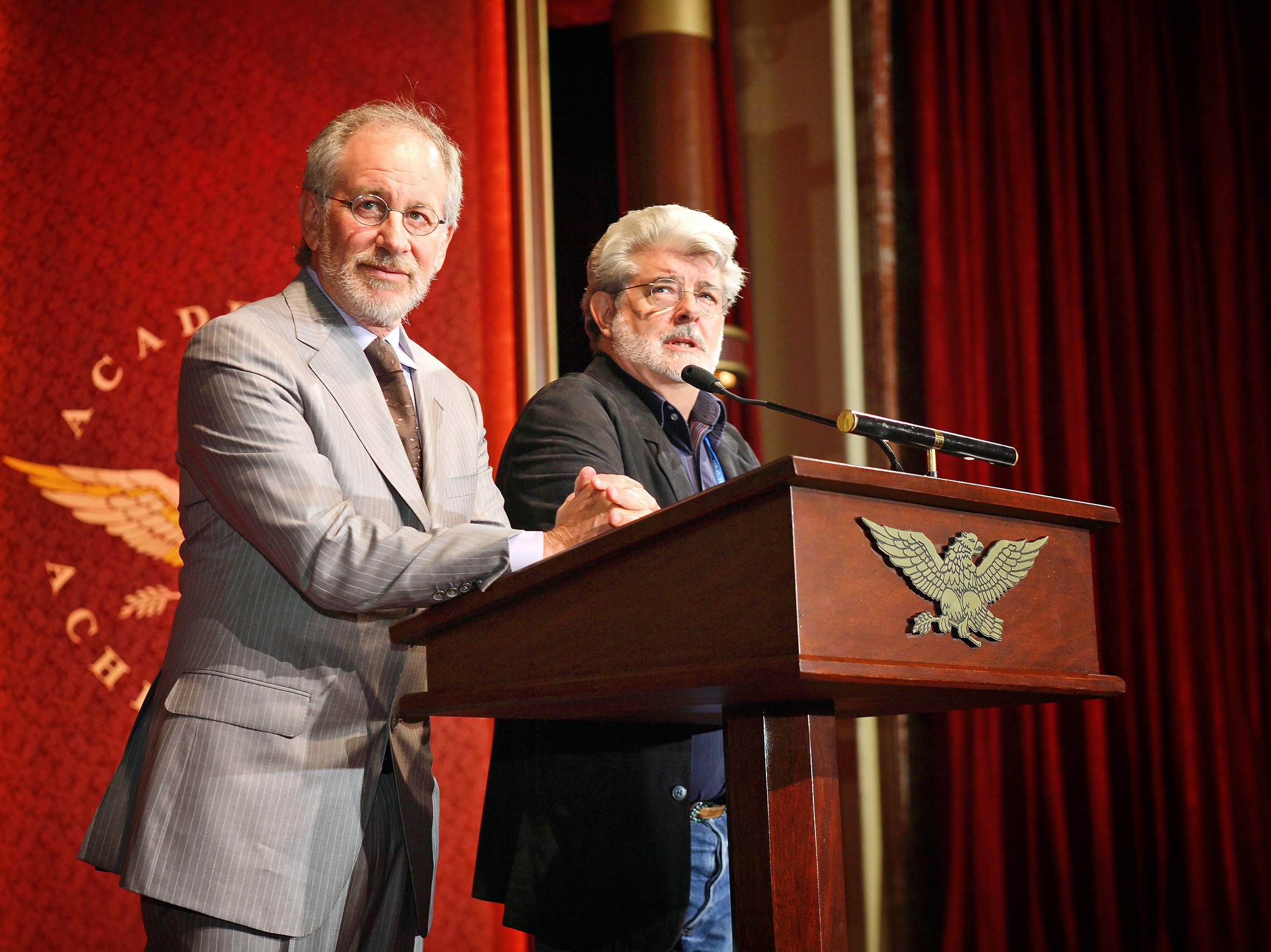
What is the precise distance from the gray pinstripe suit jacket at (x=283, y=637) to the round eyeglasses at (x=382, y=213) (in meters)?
0.20

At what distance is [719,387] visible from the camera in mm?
1438

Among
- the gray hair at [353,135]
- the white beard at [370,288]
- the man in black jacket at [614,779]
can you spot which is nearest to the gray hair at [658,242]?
the man in black jacket at [614,779]

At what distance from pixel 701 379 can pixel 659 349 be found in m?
0.60

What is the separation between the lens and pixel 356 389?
144 centimetres

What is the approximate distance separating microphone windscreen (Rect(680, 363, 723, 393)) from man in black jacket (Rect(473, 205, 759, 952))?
294mm

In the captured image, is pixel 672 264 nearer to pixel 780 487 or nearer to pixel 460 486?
pixel 460 486

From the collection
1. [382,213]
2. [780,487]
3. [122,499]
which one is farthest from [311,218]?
[122,499]

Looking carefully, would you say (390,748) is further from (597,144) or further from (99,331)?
(597,144)

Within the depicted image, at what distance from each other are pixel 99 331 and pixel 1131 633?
2.84 meters

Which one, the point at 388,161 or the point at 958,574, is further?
the point at 388,161

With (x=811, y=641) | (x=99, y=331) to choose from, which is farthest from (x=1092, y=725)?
(x=99, y=331)

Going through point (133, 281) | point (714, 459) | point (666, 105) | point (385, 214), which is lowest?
point (714, 459)

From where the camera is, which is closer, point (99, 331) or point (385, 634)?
point (385, 634)

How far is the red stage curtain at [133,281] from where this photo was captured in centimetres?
279
